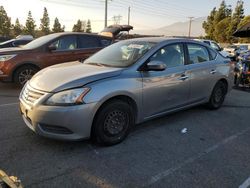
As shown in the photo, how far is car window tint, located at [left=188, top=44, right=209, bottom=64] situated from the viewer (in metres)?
4.66

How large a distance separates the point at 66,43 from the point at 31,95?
4.42 metres

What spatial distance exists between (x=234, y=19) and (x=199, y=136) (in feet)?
161

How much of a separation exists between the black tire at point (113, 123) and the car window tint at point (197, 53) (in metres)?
1.80

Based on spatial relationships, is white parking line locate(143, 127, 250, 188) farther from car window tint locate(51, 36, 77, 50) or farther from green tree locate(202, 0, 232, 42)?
green tree locate(202, 0, 232, 42)

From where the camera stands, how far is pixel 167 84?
4.06m

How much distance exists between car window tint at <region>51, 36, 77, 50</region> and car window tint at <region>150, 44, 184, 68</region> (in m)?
4.06

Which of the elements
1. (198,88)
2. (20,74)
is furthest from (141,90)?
(20,74)

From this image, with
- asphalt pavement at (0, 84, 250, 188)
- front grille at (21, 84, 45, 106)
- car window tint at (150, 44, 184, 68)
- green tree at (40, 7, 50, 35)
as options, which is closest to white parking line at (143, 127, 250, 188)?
asphalt pavement at (0, 84, 250, 188)

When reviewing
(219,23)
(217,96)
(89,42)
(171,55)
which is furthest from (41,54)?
(219,23)

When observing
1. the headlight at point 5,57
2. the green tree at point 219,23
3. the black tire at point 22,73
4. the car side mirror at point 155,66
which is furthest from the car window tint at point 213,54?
the green tree at point 219,23

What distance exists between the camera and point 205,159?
327 cm

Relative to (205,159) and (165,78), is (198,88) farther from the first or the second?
(205,159)

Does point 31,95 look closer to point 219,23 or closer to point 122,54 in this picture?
point 122,54

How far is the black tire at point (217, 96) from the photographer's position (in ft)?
17.4
